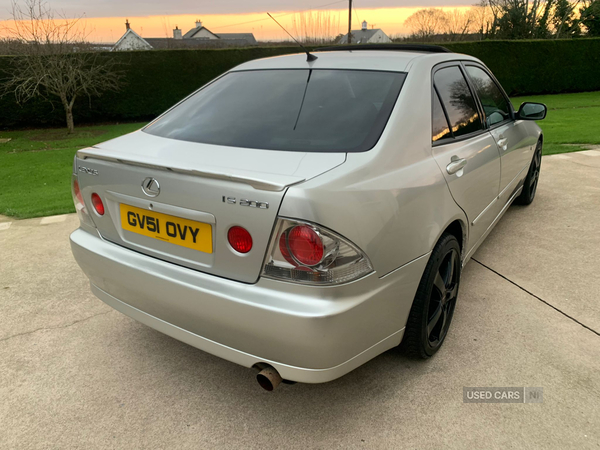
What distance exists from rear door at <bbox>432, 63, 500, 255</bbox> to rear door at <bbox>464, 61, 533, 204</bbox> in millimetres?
177

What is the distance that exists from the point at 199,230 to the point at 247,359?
53 centimetres

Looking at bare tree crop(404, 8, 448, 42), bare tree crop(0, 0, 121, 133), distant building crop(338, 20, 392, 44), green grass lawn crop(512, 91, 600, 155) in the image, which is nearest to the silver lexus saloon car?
green grass lawn crop(512, 91, 600, 155)

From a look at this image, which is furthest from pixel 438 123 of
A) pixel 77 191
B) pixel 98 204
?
pixel 77 191

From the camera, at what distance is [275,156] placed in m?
1.85

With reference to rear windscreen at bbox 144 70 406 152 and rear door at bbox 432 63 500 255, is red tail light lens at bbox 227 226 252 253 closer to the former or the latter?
rear windscreen at bbox 144 70 406 152

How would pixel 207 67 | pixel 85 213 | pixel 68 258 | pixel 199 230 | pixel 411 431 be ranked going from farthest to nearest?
pixel 207 67, pixel 68 258, pixel 85 213, pixel 411 431, pixel 199 230

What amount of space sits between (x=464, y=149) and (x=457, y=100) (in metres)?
0.36

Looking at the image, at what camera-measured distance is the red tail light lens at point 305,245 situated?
5.15 ft

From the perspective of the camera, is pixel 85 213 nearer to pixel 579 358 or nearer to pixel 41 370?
pixel 41 370

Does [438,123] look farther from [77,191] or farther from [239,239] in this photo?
[77,191]

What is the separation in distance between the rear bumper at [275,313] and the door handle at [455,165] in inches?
20.0

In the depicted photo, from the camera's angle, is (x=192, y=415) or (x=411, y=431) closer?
(x=411, y=431)

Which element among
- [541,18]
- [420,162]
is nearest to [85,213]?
[420,162]

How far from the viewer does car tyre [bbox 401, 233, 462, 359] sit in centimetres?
208
